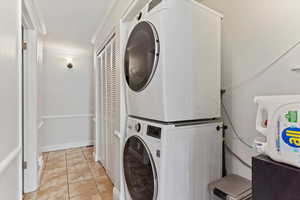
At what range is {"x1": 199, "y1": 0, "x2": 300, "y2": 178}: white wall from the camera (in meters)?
1.01

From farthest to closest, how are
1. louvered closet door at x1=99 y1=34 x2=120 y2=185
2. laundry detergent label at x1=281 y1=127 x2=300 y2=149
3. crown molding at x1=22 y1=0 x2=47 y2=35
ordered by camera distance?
1. louvered closet door at x1=99 y1=34 x2=120 y2=185
2. crown molding at x1=22 y1=0 x2=47 y2=35
3. laundry detergent label at x1=281 y1=127 x2=300 y2=149

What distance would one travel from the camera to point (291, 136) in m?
0.58

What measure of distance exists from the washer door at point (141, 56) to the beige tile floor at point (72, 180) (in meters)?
1.64

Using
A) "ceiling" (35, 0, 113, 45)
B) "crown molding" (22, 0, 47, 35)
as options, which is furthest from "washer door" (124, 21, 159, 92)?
"crown molding" (22, 0, 47, 35)

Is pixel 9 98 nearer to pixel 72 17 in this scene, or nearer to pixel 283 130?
pixel 283 130

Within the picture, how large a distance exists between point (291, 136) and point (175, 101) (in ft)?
1.89

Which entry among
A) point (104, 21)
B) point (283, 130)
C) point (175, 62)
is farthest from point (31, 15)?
point (283, 130)

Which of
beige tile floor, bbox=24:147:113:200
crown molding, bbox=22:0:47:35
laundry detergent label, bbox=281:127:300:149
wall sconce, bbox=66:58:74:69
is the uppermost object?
crown molding, bbox=22:0:47:35

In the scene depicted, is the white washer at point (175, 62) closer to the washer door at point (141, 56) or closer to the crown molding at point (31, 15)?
the washer door at point (141, 56)

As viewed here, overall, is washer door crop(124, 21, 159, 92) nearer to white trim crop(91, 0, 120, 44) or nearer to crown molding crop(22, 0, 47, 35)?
white trim crop(91, 0, 120, 44)

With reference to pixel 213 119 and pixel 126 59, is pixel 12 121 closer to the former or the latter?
pixel 126 59

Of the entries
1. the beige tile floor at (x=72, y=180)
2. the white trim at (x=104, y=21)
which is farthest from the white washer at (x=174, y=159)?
the white trim at (x=104, y=21)

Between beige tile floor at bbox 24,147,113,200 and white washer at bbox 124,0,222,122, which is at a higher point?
white washer at bbox 124,0,222,122

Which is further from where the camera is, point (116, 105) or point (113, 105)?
point (113, 105)
